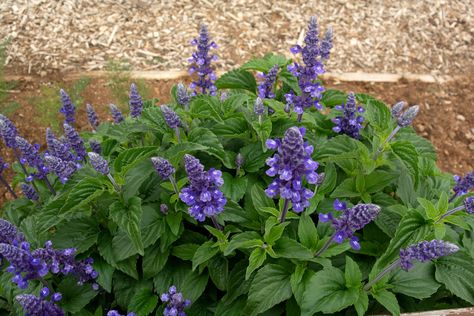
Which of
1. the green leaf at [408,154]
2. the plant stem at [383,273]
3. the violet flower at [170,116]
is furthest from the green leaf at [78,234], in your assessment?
the green leaf at [408,154]

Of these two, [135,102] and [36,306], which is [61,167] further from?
[135,102]

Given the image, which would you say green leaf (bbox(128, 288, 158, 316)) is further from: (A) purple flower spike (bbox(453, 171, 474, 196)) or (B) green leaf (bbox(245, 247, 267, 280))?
(A) purple flower spike (bbox(453, 171, 474, 196))

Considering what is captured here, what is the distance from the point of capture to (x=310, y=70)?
3264mm

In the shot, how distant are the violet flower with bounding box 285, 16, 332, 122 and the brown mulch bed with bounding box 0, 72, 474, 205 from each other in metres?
3.58

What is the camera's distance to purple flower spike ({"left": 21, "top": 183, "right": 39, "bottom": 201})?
11.2ft

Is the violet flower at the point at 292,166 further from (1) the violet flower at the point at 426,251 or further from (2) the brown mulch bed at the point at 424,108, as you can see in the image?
(2) the brown mulch bed at the point at 424,108

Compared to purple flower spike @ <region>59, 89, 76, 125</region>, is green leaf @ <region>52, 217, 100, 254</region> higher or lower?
lower

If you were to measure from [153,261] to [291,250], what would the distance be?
101cm

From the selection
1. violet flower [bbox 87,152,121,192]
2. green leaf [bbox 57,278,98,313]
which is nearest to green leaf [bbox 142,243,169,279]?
green leaf [bbox 57,278,98,313]

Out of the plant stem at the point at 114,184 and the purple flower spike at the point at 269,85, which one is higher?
the purple flower spike at the point at 269,85

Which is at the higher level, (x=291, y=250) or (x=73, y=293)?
(x=291, y=250)

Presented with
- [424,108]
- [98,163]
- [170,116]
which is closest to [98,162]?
[98,163]

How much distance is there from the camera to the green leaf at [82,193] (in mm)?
2666

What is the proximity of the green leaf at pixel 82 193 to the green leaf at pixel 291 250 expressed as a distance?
1.21 meters
